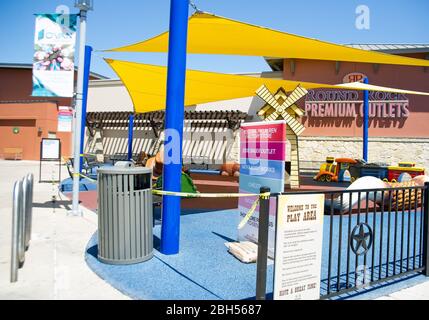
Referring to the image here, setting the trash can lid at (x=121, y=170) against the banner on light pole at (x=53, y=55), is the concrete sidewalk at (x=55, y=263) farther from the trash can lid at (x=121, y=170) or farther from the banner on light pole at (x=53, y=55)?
the banner on light pole at (x=53, y=55)

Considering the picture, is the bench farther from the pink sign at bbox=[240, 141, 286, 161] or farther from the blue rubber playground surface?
the pink sign at bbox=[240, 141, 286, 161]

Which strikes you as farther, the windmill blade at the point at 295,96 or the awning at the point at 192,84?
the windmill blade at the point at 295,96

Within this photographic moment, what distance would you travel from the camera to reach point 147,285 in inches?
141

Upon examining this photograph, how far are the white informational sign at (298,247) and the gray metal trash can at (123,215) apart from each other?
6.49 feet

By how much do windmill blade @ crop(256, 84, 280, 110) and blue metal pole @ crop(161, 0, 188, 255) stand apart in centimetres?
701

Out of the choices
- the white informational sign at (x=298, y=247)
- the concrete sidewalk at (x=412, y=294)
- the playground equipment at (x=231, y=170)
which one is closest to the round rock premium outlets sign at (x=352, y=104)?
the playground equipment at (x=231, y=170)

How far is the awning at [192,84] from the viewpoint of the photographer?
32.5ft

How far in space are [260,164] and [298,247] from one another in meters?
2.06

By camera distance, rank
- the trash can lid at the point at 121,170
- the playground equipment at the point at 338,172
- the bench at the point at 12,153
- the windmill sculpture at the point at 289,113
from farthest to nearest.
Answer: the bench at the point at 12,153
the playground equipment at the point at 338,172
the windmill sculpture at the point at 289,113
the trash can lid at the point at 121,170

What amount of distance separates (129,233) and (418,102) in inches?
731

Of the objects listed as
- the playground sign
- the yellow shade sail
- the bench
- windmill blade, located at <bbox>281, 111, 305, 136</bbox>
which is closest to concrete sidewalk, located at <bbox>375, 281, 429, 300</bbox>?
the playground sign

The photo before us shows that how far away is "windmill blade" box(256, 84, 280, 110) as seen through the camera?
1132 cm
